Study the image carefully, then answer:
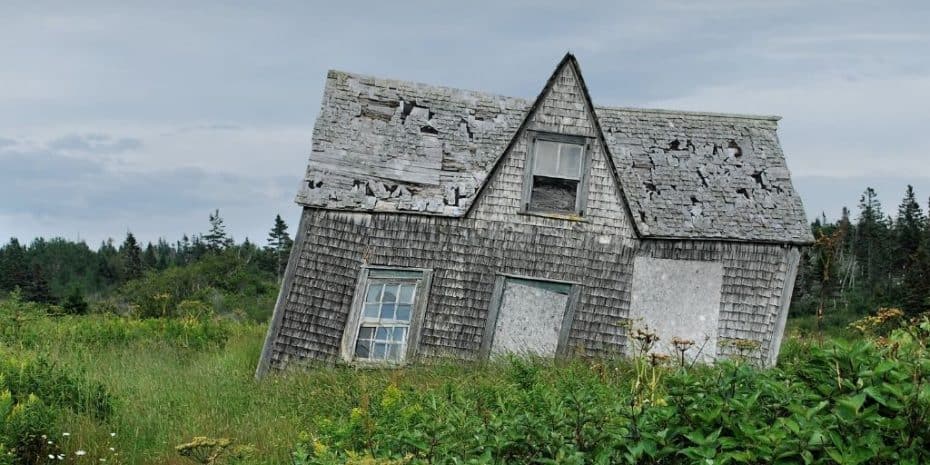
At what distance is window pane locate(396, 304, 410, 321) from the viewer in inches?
578

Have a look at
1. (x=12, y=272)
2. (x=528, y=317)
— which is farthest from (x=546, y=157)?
(x=12, y=272)

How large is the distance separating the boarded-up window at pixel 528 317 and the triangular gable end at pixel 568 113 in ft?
5.63

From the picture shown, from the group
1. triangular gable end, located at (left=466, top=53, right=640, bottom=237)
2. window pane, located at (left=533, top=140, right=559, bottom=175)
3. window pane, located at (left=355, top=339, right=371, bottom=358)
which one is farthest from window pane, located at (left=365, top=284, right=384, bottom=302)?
window pane, located at (left=533, top=140, right=559, bottom=175)

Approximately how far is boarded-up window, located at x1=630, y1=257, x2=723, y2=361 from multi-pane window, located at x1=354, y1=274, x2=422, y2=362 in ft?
11.9

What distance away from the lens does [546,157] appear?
15250 millimetres

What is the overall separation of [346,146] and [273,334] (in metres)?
3.26

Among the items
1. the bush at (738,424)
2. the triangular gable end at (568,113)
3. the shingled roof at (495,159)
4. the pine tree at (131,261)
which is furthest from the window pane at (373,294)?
the pine tree at (131,261)

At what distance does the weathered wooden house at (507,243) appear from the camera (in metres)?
14.6

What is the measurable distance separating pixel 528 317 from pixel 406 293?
1.98 meters

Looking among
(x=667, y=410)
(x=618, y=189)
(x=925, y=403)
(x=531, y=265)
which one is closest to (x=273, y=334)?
(x=531, y=265)

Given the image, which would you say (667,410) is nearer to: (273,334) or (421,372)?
(421,372)

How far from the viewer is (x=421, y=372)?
45.1ft

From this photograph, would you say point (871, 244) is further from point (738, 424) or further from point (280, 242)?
point (738, 424)

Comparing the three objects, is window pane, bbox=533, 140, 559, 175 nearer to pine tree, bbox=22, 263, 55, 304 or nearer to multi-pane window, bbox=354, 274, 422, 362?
multi-pane window, bbox=354, 274, 422, 362
